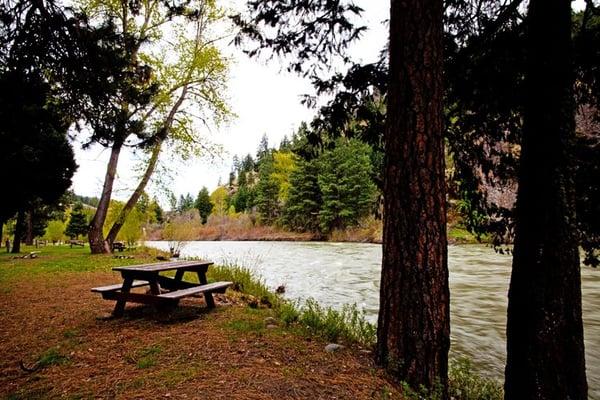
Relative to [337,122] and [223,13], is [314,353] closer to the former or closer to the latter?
[337,122]

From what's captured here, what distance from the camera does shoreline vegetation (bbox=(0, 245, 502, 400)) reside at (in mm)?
2658

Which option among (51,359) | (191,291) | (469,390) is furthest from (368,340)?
(51,359)

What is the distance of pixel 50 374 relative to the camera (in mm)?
3000

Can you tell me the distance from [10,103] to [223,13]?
1420 centimetres

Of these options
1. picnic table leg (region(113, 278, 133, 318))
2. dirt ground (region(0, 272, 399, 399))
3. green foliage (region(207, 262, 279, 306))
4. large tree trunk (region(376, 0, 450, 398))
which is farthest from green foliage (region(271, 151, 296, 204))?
large tree trunk (region(376, 0, 450, 398))

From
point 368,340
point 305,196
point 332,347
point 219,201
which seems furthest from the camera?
point 219,201

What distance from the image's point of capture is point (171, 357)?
3.30 metres

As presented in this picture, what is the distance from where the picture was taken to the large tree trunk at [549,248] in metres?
2.53

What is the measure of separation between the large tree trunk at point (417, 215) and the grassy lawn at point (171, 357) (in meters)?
0.38

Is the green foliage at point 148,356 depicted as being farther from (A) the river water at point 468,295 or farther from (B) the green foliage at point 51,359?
(A) the river water at point 468,295

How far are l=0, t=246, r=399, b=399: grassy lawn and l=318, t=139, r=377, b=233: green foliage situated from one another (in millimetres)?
31187

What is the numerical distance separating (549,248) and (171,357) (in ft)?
11.0

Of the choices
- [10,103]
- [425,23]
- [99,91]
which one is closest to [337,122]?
[425,23]

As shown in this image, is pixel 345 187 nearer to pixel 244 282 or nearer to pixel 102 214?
pixel 102 214
